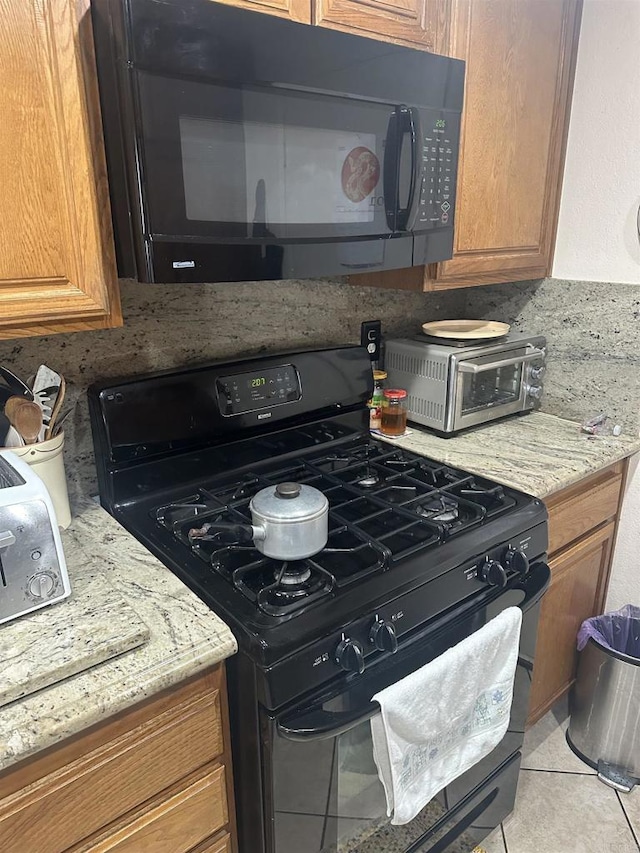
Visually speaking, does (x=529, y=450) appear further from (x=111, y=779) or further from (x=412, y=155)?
(x=111, y=779)

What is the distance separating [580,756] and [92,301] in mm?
1827

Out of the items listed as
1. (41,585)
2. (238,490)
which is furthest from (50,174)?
(238,490)

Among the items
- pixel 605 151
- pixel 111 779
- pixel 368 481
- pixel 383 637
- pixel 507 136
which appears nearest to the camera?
pixel 111 779

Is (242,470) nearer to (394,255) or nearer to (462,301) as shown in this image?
(394,255)

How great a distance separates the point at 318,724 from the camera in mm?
939

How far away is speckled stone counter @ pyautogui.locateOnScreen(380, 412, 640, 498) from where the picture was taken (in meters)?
1.48

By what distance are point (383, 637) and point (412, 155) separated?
3.02 feet

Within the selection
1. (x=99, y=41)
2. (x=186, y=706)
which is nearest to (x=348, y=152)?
(x=99, y=41)

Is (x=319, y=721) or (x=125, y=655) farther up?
(x=125, y=655)

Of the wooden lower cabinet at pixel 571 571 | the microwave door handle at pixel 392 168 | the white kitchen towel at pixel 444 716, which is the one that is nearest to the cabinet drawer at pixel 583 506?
the wooden lower cabinet at pixel 571 571

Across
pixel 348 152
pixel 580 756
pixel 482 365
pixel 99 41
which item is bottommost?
pixel 580 756

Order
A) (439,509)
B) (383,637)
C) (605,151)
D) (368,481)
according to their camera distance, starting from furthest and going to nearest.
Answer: (605,151) → (368,481) → (439,509) → (383,637)

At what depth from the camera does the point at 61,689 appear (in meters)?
0.82

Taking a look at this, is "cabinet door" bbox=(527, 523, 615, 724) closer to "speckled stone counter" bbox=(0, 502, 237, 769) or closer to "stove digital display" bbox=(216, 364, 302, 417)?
"stove digital display" bbox=(216, 364, 302, 417)
